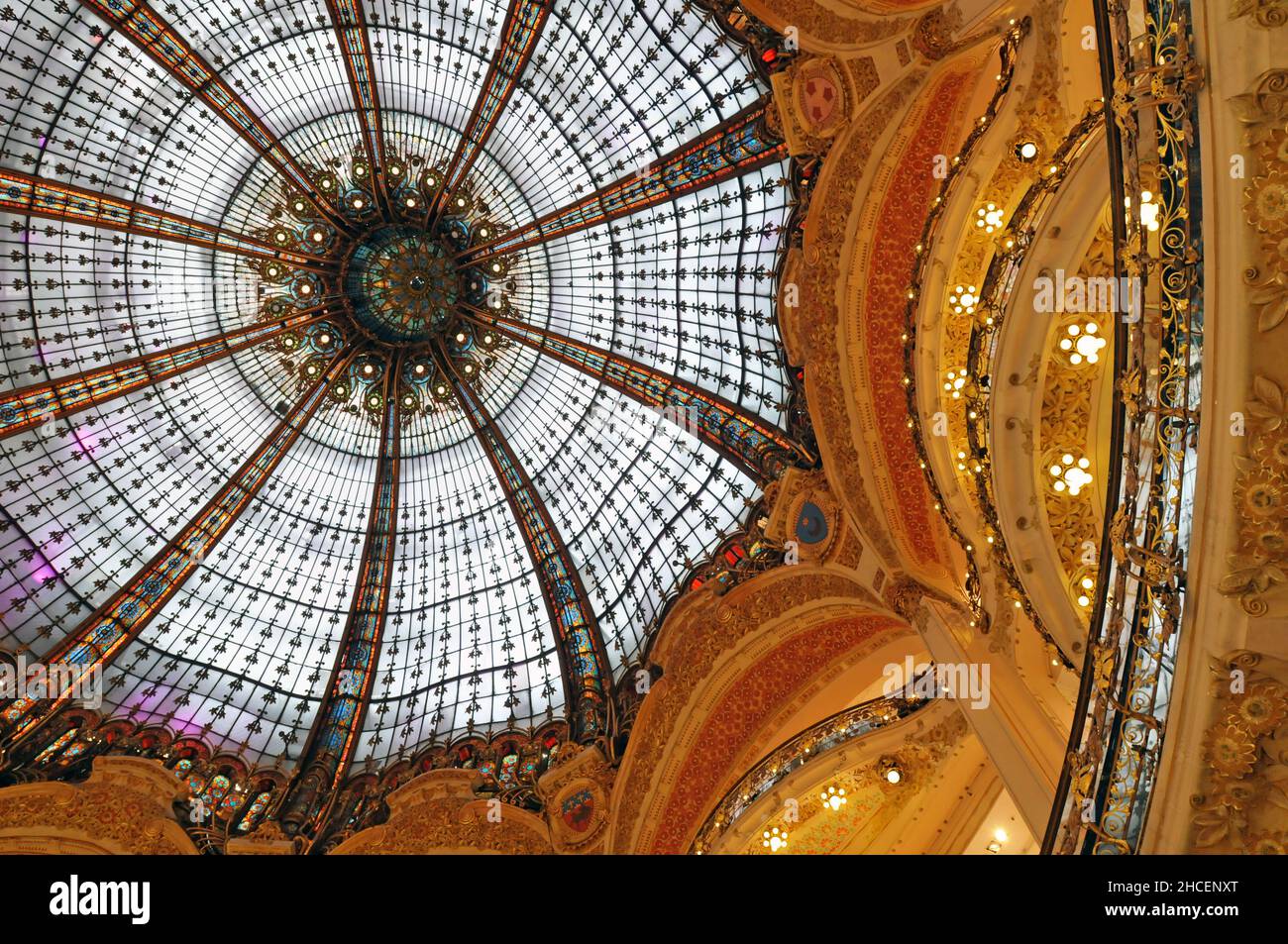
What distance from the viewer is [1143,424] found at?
6.69m

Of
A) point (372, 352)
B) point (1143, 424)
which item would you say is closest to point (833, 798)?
point (1143, 424)

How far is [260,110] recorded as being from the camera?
17922 mm

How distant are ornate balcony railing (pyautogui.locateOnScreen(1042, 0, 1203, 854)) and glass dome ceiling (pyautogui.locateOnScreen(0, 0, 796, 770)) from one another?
8797mm

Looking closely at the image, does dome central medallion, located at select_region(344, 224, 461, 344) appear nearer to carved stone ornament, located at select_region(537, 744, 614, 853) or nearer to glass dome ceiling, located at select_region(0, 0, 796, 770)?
glass dome ceiling, located at select_region(0, 0, 796, 770)

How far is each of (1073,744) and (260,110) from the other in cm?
2011

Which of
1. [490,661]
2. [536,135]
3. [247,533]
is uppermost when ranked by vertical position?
[536,135]

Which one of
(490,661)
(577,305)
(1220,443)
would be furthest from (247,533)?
(1220,443)

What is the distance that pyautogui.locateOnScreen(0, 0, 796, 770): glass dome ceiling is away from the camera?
16562 millimetres

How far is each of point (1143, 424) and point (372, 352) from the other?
18.1 metres

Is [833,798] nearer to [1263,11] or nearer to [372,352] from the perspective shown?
[1263,11]

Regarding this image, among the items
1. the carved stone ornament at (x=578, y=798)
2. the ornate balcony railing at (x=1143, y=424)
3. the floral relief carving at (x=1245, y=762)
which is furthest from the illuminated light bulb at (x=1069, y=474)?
the carved stone ornament at (x=578, y=798)
